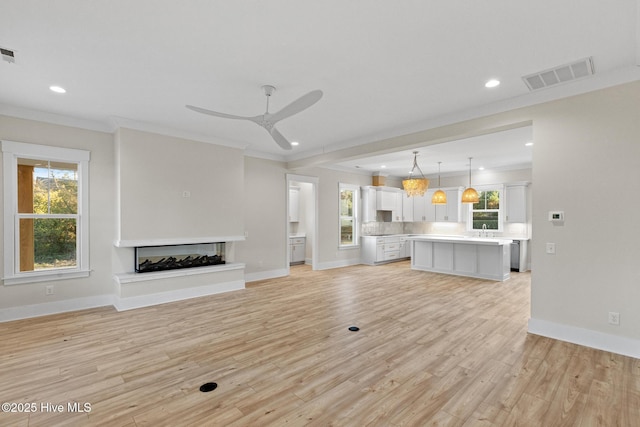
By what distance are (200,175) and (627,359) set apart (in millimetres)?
6012

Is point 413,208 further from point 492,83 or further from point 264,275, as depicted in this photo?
point 492,83

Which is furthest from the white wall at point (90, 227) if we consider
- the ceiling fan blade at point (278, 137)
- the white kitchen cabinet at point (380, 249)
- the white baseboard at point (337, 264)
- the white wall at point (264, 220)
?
the white kitchen cabinet at point (380, 249)

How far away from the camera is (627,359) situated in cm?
288

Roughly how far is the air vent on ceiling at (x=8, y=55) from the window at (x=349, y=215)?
22.5 ft

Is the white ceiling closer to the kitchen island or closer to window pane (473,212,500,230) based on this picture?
the kitchen island

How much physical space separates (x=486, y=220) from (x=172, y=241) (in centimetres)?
816

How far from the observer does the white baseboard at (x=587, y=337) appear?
9.68 feet

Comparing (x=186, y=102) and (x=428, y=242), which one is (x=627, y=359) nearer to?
(x=428, y=242)

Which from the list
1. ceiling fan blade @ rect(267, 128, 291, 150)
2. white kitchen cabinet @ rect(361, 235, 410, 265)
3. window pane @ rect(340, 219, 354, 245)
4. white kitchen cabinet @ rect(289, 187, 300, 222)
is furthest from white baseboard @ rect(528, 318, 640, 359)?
white kitchen cabinet @ rect(289, 187, 300, 222)

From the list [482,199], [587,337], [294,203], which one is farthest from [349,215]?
[587,337]

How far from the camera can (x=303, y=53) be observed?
2701mm

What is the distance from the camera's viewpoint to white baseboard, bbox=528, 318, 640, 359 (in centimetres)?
295

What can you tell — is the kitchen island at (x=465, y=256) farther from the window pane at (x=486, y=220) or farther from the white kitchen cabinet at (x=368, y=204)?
the white kitchen cabinet at (x=368, y=204)

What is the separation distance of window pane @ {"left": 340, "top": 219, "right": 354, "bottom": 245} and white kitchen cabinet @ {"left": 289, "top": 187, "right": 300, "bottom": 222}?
1.53 meters
